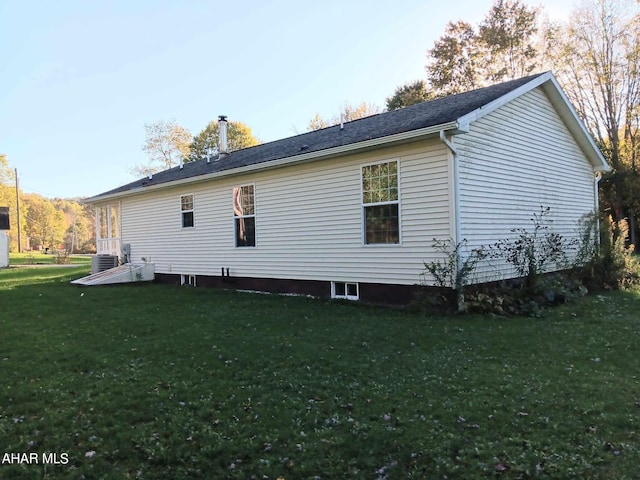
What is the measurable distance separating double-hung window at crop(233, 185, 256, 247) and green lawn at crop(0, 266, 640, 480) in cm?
448

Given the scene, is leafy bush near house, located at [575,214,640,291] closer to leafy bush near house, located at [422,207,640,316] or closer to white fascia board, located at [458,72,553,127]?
leafy bush near house, located at [422,207,640,316]

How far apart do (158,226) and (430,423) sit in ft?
43.4

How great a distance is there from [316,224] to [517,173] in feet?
15.0

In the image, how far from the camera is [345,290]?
995 centimetres

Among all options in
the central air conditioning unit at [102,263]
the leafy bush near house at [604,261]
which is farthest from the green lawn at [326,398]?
the central air conditioning unit at [102,263]

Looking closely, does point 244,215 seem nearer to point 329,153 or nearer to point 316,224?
point 316,224

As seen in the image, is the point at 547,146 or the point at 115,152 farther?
the point at 115,152

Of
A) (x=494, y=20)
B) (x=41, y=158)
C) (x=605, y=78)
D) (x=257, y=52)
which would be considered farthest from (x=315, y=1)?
(x=41, y=158)

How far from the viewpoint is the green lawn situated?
9.86 feet

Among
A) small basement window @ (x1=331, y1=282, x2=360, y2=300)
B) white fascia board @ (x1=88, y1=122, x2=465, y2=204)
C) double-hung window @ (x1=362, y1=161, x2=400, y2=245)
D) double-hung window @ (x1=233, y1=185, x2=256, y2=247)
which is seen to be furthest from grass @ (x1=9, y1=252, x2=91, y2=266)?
double-hung window @ (x1=362, y1=161, x2=400, y2=245)

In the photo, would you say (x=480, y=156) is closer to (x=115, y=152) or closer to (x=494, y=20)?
(x=494, y=20)

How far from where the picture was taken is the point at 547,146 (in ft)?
36.2

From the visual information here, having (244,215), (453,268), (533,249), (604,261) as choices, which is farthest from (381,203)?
(604,261)

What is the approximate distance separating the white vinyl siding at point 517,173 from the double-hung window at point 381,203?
4.25ft
